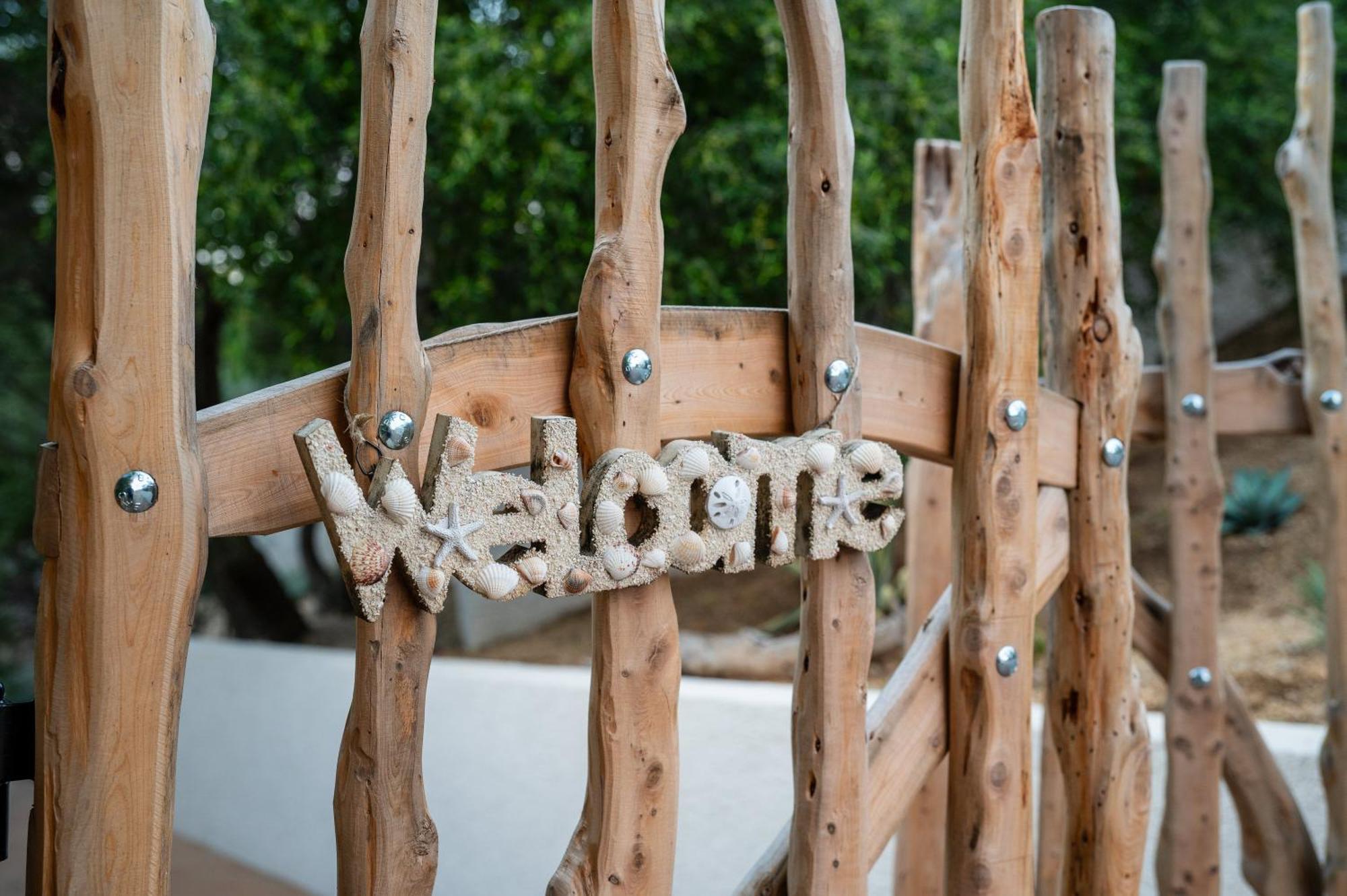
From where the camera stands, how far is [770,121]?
3631 mm

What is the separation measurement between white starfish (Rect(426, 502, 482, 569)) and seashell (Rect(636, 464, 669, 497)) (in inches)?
8.1

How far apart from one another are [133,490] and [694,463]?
0.60m

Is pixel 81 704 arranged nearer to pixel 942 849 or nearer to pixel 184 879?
pixel 942 849

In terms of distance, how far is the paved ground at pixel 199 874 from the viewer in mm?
3625

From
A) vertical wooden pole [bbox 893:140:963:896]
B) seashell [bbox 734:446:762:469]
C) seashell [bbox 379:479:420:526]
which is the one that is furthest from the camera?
vertical wooden pole [bbox 893:140:963:896]

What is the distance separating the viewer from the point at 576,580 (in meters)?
1.31

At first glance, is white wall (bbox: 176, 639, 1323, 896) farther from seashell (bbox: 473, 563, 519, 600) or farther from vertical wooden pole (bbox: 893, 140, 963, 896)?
seashell (bbox: 473, 563, 519, 600)

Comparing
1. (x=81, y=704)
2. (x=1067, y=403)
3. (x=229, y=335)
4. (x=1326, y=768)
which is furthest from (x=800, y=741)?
(x=229, y=335)

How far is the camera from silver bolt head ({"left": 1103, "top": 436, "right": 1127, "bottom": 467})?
188cm

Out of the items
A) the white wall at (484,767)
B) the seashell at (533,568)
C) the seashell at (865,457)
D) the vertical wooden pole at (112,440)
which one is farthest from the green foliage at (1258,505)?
the vertical wooden pole at (112,440)

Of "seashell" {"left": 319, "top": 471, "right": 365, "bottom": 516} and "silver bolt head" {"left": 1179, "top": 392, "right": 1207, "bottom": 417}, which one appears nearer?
"seashell" {"left": 319, "top": 471, "right": 365, "bottom": 516}

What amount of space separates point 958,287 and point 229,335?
4.49m

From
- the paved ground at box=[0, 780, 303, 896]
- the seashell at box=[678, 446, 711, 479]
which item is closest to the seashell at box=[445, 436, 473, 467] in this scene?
the seashell at box=[678, 446, 711, 479]

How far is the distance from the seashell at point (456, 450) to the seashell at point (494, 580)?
117 mm
